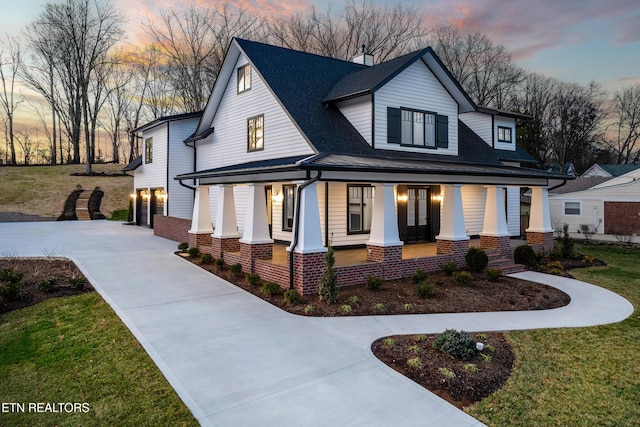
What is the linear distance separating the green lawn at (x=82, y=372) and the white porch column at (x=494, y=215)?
11751 millimetres

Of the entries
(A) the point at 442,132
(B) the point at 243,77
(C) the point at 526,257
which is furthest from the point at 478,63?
(C) the point at 526,257

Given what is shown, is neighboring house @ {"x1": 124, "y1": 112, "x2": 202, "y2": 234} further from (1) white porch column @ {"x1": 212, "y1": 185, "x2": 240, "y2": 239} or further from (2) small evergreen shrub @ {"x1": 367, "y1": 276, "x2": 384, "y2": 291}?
(2) small evergreen shrub @ {"x1": 367, "y1": 276, "x2": 384, "y2": 291}

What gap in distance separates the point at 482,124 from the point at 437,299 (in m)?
13.2

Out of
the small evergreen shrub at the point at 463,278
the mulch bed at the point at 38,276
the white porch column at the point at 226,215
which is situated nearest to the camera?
the mulch bed at the point at 38,276

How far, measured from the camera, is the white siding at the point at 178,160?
68.9 feet

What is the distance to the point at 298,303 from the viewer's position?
8.65 meters

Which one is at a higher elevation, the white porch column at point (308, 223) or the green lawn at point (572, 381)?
the white porch column at point (308, 223)

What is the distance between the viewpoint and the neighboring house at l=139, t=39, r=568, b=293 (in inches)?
399

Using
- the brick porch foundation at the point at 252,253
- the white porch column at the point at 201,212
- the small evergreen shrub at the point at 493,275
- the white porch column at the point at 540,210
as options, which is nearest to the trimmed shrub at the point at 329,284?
the brick porch foundation at the point at 252,253

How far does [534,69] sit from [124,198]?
46848mm

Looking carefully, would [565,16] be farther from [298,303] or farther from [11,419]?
[11,419]

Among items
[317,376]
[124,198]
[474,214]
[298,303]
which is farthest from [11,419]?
[124,198]

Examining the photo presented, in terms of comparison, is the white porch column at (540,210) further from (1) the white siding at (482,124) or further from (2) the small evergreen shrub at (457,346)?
(2) the small evergreen shrub at (457,346)

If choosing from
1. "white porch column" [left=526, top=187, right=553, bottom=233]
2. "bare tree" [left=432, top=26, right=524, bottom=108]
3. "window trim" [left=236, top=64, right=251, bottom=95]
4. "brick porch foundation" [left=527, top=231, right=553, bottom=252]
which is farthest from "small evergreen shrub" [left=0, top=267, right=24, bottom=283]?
"bare tree" [left=432, top=26, right=524, bottom=108]
